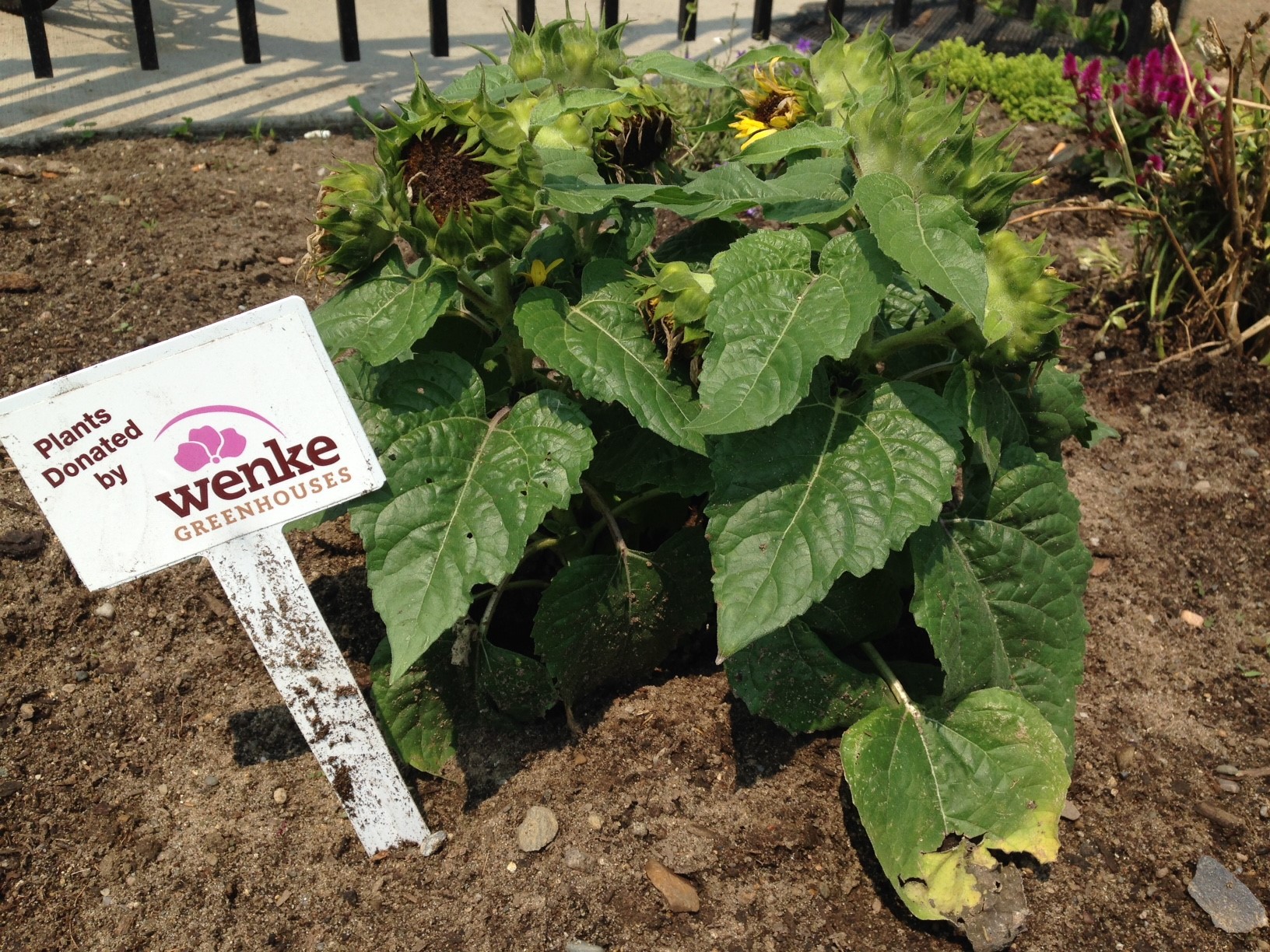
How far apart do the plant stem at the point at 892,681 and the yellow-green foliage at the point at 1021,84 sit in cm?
307

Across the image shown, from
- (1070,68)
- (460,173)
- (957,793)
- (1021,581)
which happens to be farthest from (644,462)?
(1070,68)

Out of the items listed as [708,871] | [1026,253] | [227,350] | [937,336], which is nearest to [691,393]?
[937,336]

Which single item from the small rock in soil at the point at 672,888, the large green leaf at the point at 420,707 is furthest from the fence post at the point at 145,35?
the small rock in soil at the point at 672,888

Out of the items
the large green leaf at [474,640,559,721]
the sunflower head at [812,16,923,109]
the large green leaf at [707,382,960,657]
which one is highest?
the sunflower head at [812,16,923,109]

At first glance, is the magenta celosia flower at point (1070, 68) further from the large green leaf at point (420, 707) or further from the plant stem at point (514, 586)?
the large green leaf at point (420, 707)

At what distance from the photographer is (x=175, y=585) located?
2547mm

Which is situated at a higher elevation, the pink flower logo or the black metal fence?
the black metal fence

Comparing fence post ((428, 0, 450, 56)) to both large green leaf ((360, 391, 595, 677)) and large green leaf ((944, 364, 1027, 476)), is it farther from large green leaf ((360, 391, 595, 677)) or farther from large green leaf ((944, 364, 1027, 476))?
large green leaf ((944, 364, 1027, 476))

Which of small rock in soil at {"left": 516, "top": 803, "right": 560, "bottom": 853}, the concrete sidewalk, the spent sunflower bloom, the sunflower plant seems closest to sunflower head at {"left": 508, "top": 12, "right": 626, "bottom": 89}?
the sunflower plant

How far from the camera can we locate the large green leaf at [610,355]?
1801 millimetres

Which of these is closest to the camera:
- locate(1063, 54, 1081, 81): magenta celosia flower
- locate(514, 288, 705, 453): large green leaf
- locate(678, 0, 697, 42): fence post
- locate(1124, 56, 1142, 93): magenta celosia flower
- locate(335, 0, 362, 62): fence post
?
locate(514, 288, 705, 453): large green leaf

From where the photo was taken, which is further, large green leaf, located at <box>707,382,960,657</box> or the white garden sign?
large green leaf, located at <box>707,382,960,657</box>

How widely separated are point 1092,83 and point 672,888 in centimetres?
340

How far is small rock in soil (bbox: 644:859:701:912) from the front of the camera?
6.47 feet
